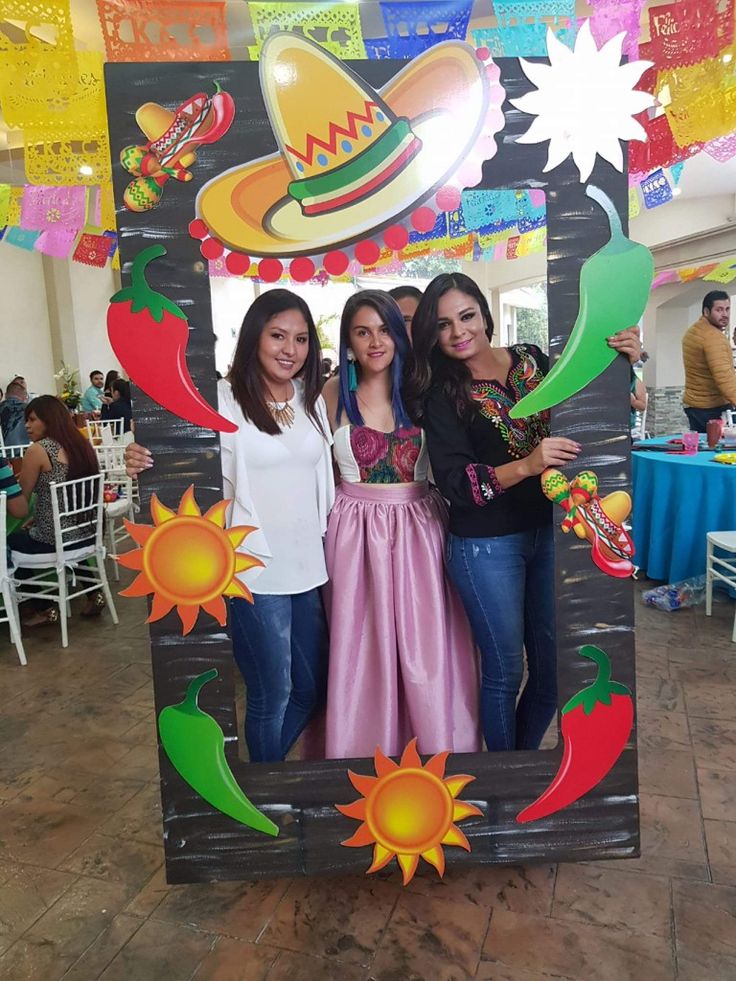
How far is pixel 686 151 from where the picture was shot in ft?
8.95

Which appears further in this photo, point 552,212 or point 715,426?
point 715,426

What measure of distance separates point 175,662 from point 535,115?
4.80 ft

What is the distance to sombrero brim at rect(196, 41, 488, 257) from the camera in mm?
1480

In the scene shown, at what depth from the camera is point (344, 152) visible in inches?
59.4

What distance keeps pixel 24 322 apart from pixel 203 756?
410 inches

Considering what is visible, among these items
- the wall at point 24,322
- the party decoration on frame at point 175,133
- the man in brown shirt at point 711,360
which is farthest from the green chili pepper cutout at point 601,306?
the wall at point 24,322

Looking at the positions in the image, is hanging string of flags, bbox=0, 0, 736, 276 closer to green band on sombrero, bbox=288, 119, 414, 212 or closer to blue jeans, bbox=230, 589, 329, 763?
green band on sombrero, bbox=288, 119, 414, 212

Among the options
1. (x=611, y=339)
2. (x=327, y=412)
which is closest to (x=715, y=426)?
(x=611, y=339)

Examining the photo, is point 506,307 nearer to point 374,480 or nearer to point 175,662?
point 374,480

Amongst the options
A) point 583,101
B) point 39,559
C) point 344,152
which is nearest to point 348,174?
point 344,152

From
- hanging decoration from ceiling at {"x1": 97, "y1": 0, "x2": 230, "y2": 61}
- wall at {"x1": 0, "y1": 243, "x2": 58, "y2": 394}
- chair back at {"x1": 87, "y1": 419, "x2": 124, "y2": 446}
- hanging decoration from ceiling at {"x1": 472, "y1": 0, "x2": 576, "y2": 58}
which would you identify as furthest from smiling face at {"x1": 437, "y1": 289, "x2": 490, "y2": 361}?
wall at {"x1": 0, "y1": 243, "x2": 58, "y2": 394}

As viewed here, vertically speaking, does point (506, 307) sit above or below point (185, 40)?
below

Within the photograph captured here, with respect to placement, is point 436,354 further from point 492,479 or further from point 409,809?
point 409,809

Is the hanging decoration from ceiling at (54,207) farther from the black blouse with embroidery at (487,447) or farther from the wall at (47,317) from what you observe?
the wall at (47,317)
